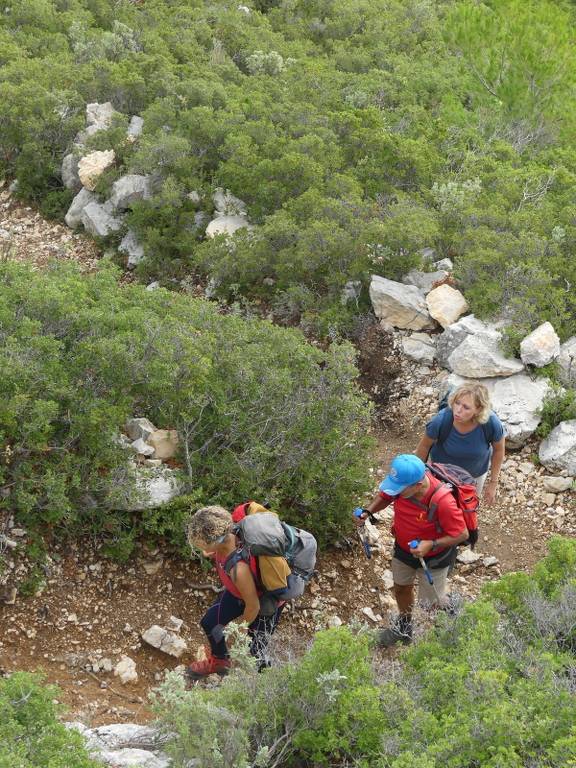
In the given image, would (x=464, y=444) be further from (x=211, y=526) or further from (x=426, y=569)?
(x=211, y=526)

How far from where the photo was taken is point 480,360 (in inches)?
289

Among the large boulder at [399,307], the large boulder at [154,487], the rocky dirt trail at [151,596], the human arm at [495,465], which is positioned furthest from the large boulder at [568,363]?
the large boulder at [154,487]

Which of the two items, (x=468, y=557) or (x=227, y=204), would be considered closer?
(x=468, y=557)

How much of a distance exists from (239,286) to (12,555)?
4472 millimetres

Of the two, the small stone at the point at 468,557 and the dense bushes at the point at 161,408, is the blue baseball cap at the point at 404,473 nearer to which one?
the dense bushes at the point at 161,408

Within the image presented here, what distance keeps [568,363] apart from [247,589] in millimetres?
4402

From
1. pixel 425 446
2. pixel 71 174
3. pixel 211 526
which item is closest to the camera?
pixel 211 526

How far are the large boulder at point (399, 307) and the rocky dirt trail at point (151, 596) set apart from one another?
1305 mm

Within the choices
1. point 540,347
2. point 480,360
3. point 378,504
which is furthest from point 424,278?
point 378,504

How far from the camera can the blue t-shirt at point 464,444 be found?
5.11 metres

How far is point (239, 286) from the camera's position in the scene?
8852mm

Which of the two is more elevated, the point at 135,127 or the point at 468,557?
the point at 135,127

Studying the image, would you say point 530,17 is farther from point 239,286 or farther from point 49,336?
point 49,336

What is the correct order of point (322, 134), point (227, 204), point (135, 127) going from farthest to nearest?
point (135, 127), point (322, 134), point (227, 204)
